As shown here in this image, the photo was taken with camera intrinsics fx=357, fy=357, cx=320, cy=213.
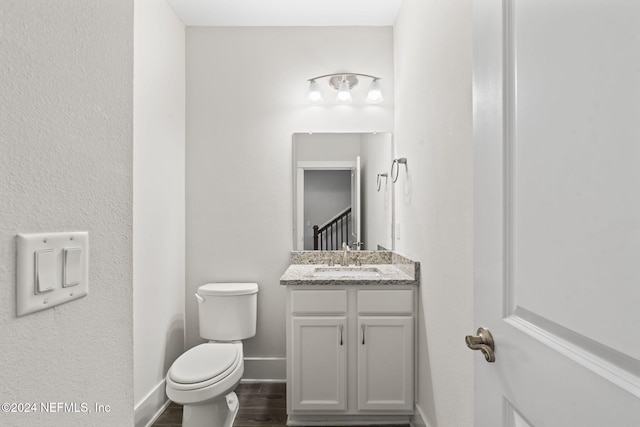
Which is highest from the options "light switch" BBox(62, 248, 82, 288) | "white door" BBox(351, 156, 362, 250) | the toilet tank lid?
"white door" BBox(351, 156, 362, 250)

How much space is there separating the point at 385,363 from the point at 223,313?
3.69ft

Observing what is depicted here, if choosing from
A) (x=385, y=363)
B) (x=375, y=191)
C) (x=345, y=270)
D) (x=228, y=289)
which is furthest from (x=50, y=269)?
(x=375, y=191)

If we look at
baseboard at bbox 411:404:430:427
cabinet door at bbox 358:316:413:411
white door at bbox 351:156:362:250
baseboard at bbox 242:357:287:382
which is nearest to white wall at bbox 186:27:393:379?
baseboard at bbox 242:357:287:382

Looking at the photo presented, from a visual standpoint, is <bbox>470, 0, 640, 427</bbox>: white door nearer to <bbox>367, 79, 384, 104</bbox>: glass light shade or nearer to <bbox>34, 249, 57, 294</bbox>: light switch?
<bbox>34, 249, 57, 294</bbox>: light switch

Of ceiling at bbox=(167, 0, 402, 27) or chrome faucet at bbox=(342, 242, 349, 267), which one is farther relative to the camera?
chrome faucet at bbox=(342, 242, 349, 267)

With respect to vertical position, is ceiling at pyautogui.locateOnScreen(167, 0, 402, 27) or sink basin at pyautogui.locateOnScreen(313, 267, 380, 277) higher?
ceiling at pyautogui.locateOnScreen(167, 0, 402, 27)

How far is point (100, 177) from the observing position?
0.62 meters

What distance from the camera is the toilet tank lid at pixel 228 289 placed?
245 cm

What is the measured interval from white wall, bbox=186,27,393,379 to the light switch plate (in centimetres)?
216

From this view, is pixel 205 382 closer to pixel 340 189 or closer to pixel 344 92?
pixel 340 189

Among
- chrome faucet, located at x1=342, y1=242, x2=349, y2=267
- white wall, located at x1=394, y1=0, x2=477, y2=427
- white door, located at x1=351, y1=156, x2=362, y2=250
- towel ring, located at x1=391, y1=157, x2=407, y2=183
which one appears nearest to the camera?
white wall, located at x1=394, y1=0, x2=477, y2=427

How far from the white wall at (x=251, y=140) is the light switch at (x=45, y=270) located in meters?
2.22

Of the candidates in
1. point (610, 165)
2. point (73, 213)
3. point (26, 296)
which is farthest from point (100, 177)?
point (610, 165)

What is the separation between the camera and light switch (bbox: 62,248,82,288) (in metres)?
0.53
